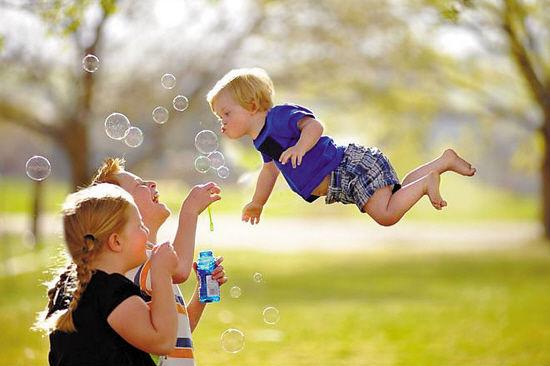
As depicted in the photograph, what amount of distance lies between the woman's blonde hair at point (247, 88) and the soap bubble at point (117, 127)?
23.5 inches

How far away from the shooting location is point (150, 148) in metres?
18.5

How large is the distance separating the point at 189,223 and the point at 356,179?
0.96 metres

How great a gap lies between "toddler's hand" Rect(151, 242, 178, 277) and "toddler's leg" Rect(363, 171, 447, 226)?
1.28 metres

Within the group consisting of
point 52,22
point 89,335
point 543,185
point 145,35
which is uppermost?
point 145,35

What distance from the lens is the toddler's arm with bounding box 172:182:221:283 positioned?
3.46 metres

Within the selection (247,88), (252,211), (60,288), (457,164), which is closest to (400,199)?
(457,164)

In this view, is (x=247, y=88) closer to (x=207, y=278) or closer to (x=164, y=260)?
(x=207, y=278)

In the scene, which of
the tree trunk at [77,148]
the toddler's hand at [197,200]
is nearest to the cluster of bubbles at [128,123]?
the toddler's hand at [197,200]

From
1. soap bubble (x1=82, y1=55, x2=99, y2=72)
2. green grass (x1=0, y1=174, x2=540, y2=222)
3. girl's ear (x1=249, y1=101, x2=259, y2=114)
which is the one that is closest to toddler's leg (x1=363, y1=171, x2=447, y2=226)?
girl's ear (x1=249, y1=101, x2=259, y2=114)

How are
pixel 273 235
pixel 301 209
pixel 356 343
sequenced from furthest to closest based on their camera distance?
pixel 301 209, pixel 273 235, pixel 356 343

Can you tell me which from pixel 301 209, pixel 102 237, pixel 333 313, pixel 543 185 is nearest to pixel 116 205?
pixel 102 237

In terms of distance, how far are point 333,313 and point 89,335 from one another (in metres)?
7.04

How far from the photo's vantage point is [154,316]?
10.0ft

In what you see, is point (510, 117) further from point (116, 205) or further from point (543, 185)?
point (116, 205)
